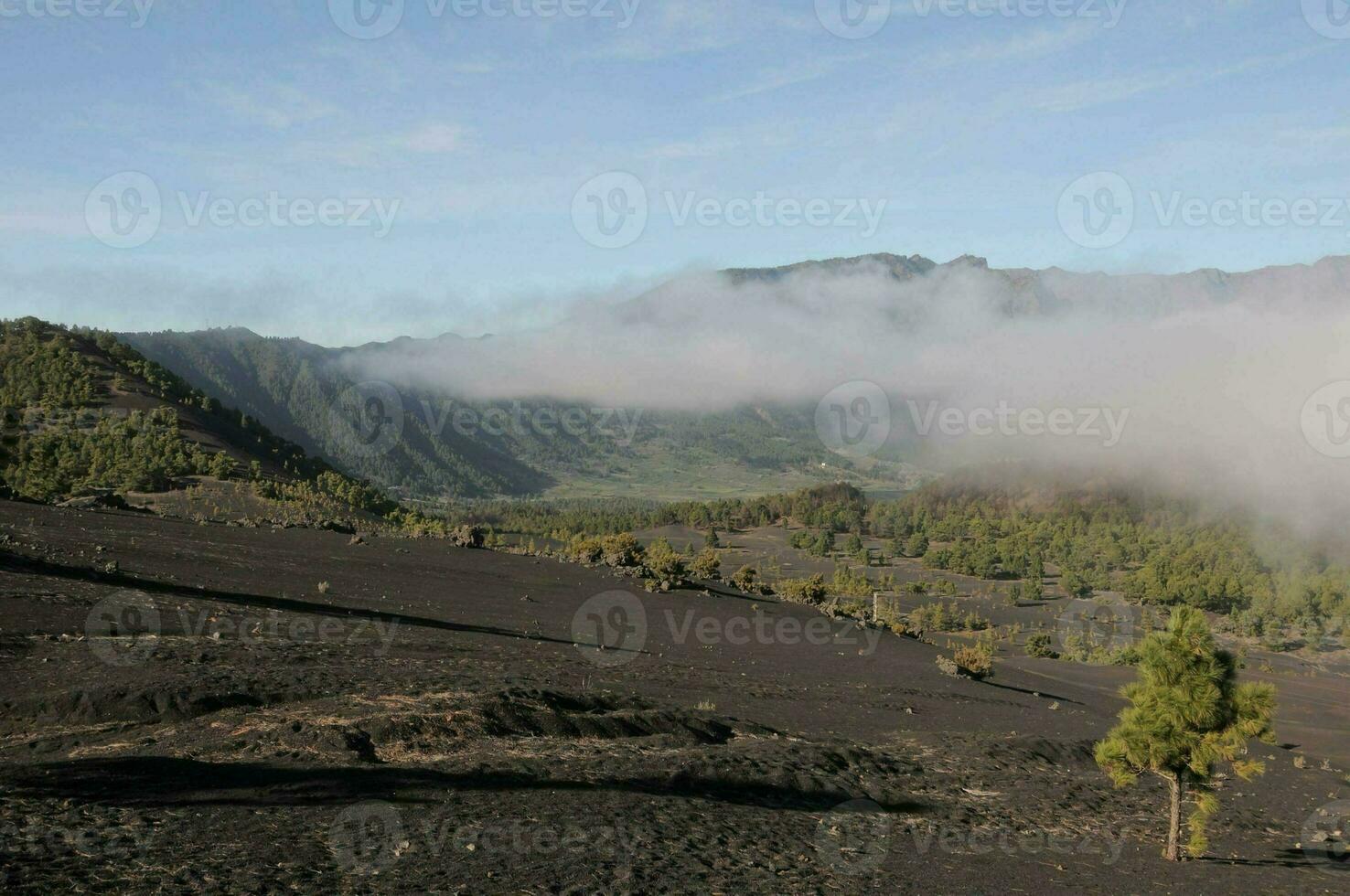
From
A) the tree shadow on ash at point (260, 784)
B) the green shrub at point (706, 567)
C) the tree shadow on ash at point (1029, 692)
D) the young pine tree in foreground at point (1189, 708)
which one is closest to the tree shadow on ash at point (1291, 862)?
the young pine tree in foreground at point (1189, 708)

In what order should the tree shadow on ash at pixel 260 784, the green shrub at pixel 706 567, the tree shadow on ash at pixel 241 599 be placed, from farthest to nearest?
1. the green shrub at pixel 706 567
2. the tree shadow on ash at pixel 241 599
3. the tree shadow on ash at pixel 260 784

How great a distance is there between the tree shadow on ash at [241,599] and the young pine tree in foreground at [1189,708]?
1986cm

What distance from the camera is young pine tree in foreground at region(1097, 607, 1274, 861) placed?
15.8 m

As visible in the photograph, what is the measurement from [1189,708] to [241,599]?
26.7 m

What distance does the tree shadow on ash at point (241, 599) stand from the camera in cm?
2848

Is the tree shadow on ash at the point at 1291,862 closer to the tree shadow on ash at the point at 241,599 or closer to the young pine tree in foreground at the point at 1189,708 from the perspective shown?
the young pine tree in foreground at the point at 1189,708

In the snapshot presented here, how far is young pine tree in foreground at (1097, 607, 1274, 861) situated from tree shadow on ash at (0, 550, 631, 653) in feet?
65.1

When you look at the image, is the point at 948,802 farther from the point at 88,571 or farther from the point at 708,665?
the point at 88,571

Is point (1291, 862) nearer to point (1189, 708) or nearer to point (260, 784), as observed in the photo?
point (1189, 708)

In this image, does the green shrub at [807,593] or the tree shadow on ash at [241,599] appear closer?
the tree shadow on ash at [241,599]

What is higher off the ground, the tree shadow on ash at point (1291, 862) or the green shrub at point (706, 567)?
the green shrub at point (706, 567)

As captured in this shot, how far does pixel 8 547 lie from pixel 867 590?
7433 centimetres

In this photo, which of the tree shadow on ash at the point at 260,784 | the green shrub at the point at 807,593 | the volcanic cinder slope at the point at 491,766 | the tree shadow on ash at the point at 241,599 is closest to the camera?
the volcanic cinder slope at the point at 491,766

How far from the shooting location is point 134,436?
73.8 metres
